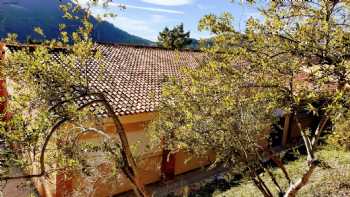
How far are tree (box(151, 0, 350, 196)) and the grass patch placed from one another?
1.89 metres

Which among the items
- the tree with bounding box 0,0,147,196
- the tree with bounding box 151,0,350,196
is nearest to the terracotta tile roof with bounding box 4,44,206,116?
the tree with bounding box 151,0,350,196

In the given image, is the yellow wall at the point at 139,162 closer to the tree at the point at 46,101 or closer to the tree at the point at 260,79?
the tree at the point at 260,79

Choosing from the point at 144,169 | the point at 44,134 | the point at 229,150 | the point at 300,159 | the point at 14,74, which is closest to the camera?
the point at 44,134

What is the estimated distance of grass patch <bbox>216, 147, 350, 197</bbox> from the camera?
10607 mm

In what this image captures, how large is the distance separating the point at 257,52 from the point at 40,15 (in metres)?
173

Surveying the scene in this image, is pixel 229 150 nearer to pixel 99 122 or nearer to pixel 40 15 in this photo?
pixel 99 122

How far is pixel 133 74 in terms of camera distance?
17.5 m

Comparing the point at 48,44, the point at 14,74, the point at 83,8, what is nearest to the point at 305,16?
the point at 83,8

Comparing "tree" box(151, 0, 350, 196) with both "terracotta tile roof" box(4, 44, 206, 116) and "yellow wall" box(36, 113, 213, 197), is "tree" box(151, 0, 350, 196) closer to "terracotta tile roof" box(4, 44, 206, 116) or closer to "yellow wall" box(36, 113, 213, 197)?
"terracotta tile roof" box(4, 44, 206, 116)

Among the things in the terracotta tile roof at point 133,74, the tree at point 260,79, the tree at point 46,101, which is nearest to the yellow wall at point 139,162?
the terracotta tile roof at point 133,74

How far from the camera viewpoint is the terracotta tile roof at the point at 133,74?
13641 mm

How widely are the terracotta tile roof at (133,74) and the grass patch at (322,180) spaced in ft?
14.5

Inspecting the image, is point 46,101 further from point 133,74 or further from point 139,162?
point 133,74

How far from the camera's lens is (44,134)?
497cm
